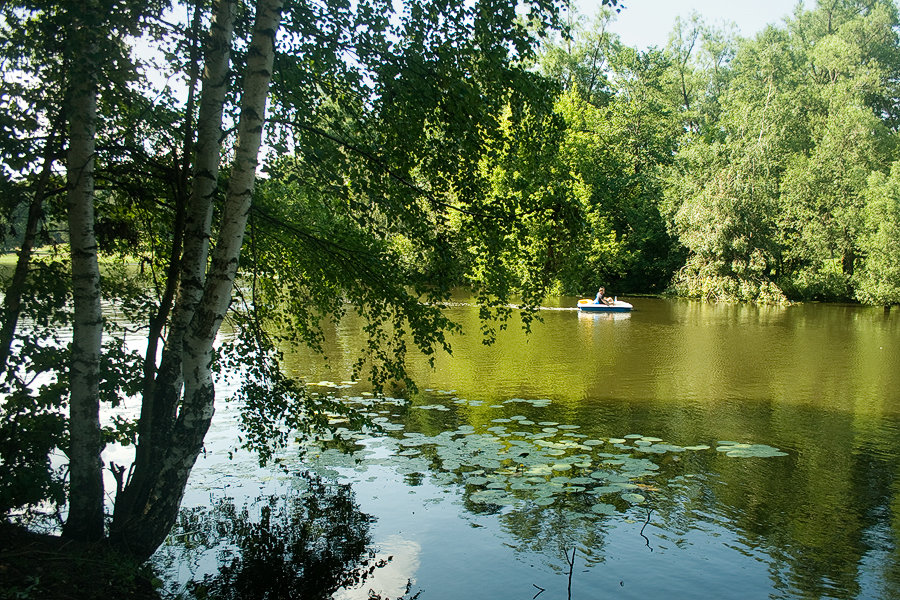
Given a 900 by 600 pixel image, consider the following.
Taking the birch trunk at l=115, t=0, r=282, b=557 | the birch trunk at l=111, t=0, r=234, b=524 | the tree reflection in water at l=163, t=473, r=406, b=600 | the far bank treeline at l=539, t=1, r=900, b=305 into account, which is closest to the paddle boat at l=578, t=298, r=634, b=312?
the far bank treeline at l=539, t=1, r=900, b=305

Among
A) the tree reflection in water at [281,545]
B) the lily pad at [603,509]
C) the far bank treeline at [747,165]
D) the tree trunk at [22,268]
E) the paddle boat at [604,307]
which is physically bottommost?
the tree reflection in water at [281,545]

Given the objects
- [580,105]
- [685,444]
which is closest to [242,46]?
[685,444]

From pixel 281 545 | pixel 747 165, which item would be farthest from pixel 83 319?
pixel 747 165

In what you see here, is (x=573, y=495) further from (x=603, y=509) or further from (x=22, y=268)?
(x=22, y=268)

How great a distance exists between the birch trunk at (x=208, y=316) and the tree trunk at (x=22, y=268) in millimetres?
1299

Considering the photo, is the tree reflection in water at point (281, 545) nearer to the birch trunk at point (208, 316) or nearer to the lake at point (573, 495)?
the lake at point (573, 495)

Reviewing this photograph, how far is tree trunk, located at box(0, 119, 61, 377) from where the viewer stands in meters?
5.48

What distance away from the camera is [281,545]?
6805 millimetres

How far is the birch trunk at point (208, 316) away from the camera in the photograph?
523 centimetres

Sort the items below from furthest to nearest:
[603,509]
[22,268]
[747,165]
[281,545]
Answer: [747,165], [603,509], [281,545], [22,268]

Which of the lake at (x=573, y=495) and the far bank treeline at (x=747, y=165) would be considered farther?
the far bank treeline at (x=747, y=165)

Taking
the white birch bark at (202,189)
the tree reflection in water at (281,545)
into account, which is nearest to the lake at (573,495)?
the tree reflection in water at (281,545)

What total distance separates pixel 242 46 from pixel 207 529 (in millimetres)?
4542

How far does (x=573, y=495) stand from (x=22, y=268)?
584cm
